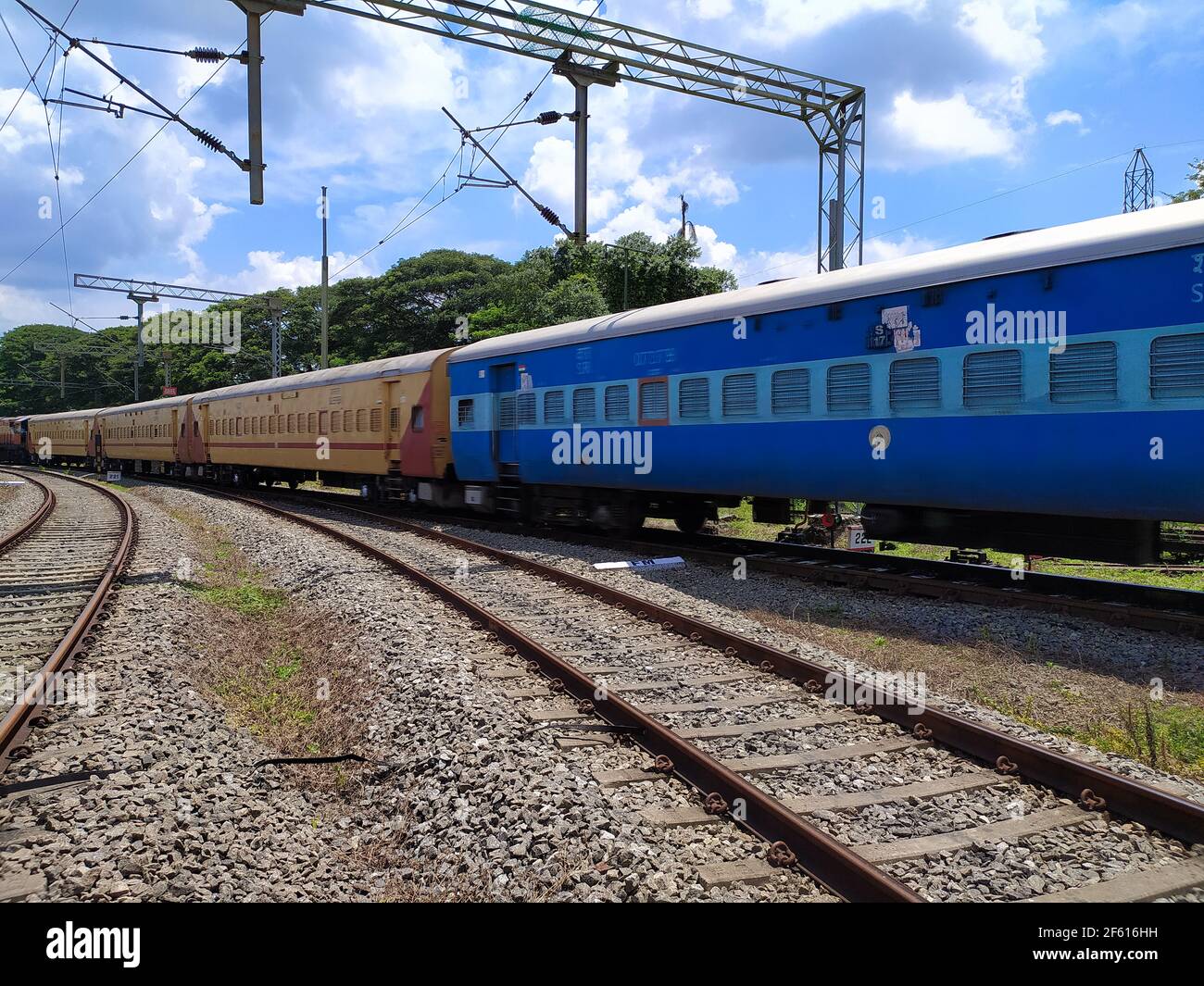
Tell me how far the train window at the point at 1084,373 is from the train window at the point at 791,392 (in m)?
2.80

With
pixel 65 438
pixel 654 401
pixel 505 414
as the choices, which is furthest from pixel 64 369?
pixel 654 401

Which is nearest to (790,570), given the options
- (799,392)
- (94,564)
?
(799,392)

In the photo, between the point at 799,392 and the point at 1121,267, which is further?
the point at 799,392

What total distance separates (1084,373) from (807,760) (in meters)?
5.10

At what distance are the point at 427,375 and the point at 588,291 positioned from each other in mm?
23300

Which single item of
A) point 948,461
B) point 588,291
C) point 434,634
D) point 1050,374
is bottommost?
point 434,634

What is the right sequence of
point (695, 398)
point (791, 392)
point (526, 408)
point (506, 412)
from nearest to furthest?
point (791, 392) < point (695, 398) < point (526, 408) < point (506, 412)

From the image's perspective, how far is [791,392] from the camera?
33.9ft

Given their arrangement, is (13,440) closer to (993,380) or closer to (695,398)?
(695,398)

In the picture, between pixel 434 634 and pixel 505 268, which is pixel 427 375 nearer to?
pixel 434 634

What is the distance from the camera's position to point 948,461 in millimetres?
8773

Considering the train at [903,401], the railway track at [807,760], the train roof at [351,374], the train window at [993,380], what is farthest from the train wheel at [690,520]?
the train roof at [351,374]

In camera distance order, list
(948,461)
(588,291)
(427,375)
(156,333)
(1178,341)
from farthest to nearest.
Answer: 1. (156,333)
2. (588,291)
3. (427,375)
4. (948,461)
5. (1178,341)

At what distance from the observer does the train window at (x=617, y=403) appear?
12688mm
